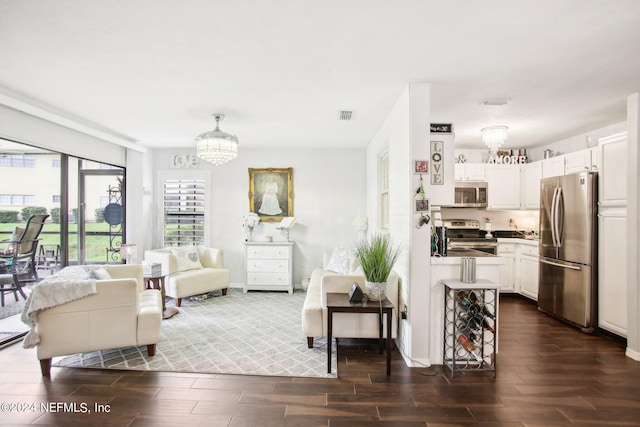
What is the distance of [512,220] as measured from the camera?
5.68 meters

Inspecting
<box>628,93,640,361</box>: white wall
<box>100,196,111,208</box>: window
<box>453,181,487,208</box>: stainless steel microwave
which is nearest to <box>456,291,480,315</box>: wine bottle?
<box>628,93,640,361</box>: white wall

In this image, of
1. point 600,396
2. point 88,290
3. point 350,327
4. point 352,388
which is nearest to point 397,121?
point 350,327

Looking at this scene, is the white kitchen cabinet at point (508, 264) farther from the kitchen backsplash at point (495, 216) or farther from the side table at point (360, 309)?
the side table at point (360, 309)

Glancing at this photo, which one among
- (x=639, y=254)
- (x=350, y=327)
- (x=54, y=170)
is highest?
(x=54, y=170)

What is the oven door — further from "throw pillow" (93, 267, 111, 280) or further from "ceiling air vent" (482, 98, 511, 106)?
"throw pillow" (93, 267, 111, 280)

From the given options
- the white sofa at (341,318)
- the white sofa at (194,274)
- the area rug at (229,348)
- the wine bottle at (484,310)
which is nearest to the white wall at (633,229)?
the wine bottle at (484,310)

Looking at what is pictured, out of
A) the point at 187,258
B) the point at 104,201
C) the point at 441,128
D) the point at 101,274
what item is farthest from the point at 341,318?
the point at 104,201

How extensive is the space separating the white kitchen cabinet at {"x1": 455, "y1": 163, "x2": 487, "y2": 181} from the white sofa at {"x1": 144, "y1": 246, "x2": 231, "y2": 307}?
4292mm

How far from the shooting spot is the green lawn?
3.59 m

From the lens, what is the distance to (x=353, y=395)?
2.40 metres

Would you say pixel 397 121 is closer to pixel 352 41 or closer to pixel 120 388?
pixel 352 41

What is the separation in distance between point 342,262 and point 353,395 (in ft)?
7.43

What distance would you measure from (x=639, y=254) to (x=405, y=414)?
2836 mm

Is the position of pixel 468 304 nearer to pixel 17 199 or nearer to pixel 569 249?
pixel 569 249
